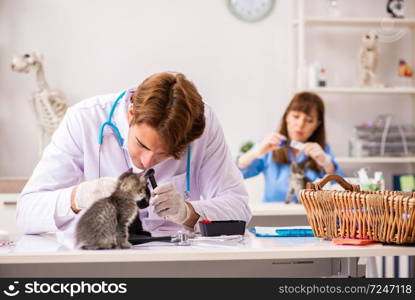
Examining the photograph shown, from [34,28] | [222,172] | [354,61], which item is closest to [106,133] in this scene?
[222,172]

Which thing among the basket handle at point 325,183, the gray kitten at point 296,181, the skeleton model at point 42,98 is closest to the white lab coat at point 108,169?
the basket handle at point 325,183

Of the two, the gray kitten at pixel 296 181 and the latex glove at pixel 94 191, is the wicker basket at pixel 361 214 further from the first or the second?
the gray kitten at pixel 296 181

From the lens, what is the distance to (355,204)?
165cm

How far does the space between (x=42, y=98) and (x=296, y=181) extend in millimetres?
1679

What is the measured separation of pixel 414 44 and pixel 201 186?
10.2ft

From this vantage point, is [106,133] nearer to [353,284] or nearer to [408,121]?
[353,284]

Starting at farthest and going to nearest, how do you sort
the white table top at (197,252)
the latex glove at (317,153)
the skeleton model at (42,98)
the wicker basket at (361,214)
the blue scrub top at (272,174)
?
the skeleton model at (42,98)
the blue scrub top at (272,174)
the latex glove at (317,153)
the wicker basket at (361,214)
the white table top at (197,252)

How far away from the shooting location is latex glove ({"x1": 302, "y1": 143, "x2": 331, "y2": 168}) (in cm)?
376

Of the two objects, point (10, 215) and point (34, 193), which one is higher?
point (34, 193)

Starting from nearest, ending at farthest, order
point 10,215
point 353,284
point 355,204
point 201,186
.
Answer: point 353,284 → point 355,204 → point 201,186 → point 10,215

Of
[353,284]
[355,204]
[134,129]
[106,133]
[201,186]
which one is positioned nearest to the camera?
[353,284]

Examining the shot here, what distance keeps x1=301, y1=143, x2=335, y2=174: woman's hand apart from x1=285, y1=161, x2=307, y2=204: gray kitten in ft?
0.36

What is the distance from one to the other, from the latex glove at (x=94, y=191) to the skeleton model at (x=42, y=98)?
2.46 m

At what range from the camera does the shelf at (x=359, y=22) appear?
442 cm
